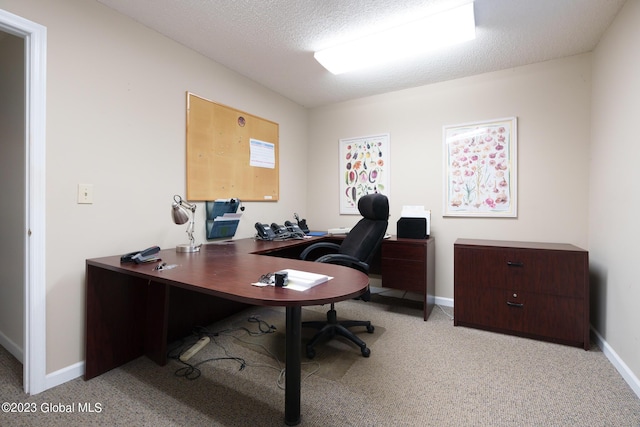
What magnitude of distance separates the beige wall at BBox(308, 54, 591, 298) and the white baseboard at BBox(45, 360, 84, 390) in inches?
109

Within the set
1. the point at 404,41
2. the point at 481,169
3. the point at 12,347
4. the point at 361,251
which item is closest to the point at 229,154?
the point at 361,251

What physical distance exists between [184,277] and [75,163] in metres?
1.15

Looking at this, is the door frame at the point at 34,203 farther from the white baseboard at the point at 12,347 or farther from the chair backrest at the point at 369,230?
the chair backrest at the point at 369,230

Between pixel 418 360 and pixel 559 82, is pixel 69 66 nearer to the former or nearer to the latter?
pixel 418 360

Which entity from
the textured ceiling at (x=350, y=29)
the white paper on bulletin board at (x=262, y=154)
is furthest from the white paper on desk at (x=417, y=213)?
the white paper on bulletin board at (x=262, y=154)

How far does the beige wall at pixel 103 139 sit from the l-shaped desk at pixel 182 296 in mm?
140

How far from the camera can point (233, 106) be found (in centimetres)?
288

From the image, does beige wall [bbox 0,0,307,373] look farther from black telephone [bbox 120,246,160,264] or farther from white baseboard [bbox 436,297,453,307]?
white baseboard [bbox 436,297,453,307]

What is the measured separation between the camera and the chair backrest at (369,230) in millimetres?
2205

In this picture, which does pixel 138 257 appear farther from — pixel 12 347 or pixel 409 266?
pixel 409 266

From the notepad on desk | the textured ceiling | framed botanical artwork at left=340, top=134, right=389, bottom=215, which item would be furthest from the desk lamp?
framed botanical artwork at left=340, top=134, right=389, bottom=215

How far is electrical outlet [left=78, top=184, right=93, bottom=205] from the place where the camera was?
5.93 ft

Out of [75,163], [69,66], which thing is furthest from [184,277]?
[69,66]

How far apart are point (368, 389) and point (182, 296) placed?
5.19 feet
